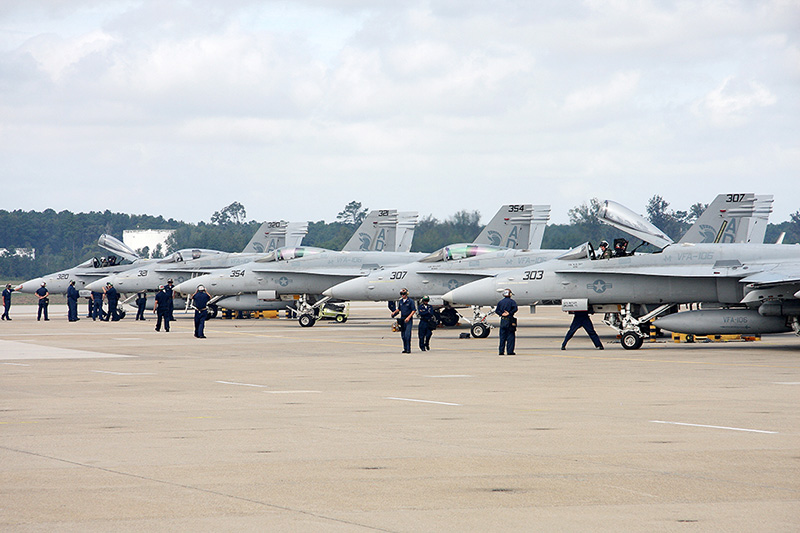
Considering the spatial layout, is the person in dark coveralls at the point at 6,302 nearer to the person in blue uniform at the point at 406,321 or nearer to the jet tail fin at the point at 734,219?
the person in blue uniform at the point at 406,321

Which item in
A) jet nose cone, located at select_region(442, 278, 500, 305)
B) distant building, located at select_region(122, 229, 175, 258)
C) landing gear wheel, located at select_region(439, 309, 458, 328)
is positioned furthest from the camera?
distant building, located at select_region(122, 229, 175, 258)

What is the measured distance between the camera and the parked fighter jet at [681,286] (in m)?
22.0

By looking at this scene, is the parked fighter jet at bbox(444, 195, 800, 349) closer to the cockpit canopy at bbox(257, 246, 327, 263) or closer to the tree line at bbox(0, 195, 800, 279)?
the cockpit canopy at bbox(257, 246, 327, 263)

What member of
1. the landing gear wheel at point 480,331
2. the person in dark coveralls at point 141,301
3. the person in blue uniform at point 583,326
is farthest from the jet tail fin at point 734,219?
the person in dark coveralls at point 141,301

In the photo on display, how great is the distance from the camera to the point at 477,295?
25.7 metres

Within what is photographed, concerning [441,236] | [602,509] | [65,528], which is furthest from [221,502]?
[441,236]

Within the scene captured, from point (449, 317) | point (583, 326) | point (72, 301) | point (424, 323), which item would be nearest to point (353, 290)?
point (449, 317)

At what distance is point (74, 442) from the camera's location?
8.84 meters

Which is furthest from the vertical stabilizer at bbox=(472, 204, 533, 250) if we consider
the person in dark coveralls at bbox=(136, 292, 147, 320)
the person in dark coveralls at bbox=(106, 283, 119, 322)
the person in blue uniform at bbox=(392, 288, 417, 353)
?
the person in dark coveralls at bbox=(136, 292, 147, 320)

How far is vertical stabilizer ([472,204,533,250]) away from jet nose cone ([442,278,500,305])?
922cm

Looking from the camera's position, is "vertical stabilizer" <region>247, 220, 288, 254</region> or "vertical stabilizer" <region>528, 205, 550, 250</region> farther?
"vertical stabilizer" <region>247, 220, 288, 254</region>

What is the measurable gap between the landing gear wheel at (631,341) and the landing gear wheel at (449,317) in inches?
486

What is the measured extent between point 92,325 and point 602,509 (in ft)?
113

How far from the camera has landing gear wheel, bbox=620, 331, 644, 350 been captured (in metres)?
22.8
